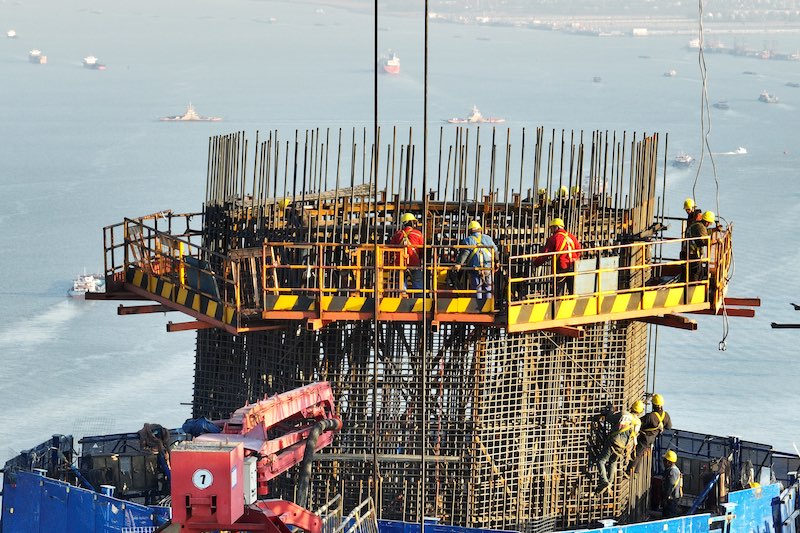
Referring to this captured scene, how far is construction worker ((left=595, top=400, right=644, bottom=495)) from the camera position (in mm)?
20828

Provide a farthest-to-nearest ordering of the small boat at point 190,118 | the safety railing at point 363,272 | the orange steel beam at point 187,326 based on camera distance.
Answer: the small boat at point 190,118 < the orange steel beam at point 187,326 < the safety railing at point 363,272

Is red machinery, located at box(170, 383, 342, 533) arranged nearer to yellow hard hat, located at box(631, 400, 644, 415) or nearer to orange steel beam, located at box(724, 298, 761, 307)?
yellow hard hat, located at box(631, 400, 644, 415)

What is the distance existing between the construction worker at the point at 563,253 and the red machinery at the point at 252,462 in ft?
10.7

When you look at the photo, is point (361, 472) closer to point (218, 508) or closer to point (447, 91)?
point (218, 508)

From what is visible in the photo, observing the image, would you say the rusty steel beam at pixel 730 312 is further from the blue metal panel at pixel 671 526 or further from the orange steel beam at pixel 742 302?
the blue metal panel at pixel 671 526

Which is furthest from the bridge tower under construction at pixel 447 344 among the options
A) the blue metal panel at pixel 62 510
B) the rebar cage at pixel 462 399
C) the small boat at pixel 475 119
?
the small boat at pixel 475 119

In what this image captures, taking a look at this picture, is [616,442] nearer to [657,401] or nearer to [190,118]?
[657,401]

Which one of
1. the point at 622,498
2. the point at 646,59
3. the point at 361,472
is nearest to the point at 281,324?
the point at 361,472

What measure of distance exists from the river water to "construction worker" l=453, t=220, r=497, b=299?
24.0 m

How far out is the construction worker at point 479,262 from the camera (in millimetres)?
19734

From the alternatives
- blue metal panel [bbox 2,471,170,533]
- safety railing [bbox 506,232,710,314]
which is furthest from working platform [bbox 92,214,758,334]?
blue metal panel [bbox 2,471,170,533]

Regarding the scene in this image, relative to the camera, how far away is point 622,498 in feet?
71.5

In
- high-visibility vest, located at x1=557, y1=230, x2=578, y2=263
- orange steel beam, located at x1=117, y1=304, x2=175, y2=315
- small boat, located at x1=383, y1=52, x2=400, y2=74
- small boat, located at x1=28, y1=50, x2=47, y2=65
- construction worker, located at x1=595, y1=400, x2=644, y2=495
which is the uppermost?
small boat, located at x1=28, y1=50, x2=47, y2=65

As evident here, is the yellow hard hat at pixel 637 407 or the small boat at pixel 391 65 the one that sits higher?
the small boat at pixel 391 65
